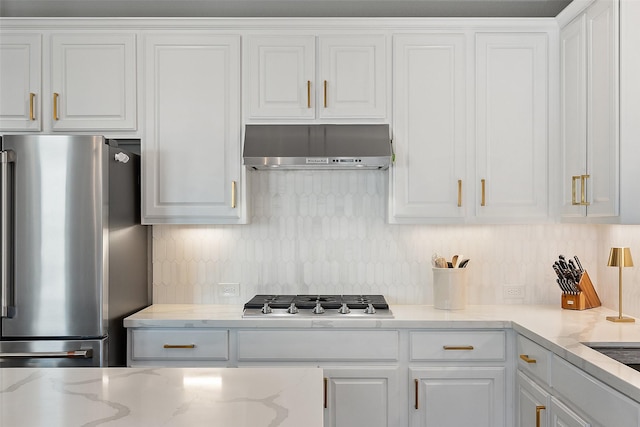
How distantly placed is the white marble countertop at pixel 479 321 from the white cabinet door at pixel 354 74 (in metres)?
1.12

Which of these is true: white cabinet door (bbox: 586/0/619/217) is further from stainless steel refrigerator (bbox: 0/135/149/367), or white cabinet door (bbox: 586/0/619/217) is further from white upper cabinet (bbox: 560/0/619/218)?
stainless steel refrigerator (bbox: 0/135/149/367)

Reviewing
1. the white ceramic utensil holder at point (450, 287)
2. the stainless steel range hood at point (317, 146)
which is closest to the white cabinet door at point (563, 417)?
the white ceramic utensil holder at point (450, 287)

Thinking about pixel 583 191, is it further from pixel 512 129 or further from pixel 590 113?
pixel 512 129

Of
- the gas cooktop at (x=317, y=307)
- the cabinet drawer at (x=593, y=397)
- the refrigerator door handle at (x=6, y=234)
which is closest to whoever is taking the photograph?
the cabinet drawer at (x=593, y=397)

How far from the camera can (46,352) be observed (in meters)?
2.63

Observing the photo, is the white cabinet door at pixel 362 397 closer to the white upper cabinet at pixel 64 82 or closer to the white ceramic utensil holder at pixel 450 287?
the white ceramic utensil holder at pixel 450 287

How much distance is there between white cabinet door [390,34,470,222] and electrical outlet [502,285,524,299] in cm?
64

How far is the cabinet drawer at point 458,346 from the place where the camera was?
277cm

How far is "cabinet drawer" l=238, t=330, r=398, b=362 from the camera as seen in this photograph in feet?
9.14

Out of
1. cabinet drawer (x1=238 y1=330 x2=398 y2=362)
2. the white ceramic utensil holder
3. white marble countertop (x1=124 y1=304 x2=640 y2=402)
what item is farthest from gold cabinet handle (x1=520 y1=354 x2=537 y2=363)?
cabinet drawer (x1=238 y1=330 x2=398 y2=362)

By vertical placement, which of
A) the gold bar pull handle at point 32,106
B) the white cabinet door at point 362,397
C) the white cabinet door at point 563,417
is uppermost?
the gold bar pull handle at point 32,106

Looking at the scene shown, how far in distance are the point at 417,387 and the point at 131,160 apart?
1.93 metres

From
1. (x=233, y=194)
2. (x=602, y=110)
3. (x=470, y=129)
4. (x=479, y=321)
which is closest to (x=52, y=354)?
(x=233, y=194)

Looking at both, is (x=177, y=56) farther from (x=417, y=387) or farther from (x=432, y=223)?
(x=417, y=387)
